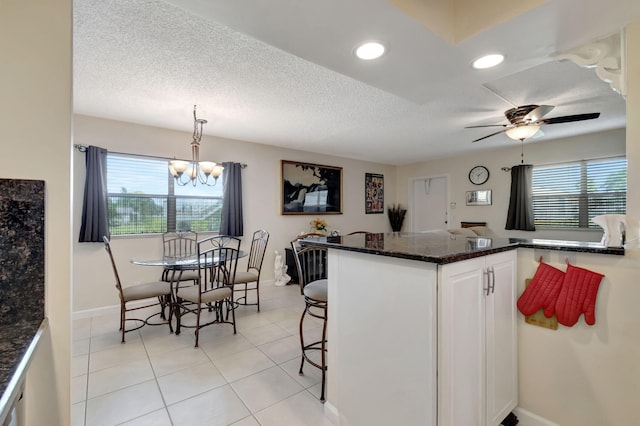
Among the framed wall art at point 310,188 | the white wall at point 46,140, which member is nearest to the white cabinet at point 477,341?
the white wall at point 46,140

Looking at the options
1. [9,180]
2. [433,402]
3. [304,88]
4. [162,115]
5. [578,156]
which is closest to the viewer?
[9,180]

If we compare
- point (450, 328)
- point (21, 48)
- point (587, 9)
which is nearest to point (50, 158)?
point (21, 48)

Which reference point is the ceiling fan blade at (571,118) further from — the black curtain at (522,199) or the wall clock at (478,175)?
the wall clock at (478,175)

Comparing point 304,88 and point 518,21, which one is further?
point 304,88

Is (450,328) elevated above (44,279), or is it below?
below

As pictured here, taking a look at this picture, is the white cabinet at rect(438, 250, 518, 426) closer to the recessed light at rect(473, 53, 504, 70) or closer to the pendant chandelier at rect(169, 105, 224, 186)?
the recessed light at rect(473, 53, 504, 70)

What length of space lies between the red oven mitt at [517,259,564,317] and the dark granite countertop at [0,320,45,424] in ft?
6.71

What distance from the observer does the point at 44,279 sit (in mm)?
880

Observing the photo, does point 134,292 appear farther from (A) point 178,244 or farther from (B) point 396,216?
(B) point 396,216

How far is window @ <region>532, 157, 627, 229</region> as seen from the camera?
13.5 ft

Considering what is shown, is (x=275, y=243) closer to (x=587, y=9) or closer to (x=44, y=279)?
(x=44, y=279)

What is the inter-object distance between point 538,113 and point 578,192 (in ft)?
8.62

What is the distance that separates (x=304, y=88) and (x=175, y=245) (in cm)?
266

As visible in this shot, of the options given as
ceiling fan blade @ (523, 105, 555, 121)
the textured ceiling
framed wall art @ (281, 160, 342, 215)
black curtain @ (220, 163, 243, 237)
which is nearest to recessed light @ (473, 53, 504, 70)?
the textured ceiling
